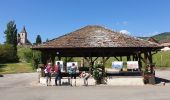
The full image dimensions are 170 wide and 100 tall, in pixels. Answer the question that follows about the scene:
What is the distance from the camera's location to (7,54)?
89250 mm

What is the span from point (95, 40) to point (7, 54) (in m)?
64.8

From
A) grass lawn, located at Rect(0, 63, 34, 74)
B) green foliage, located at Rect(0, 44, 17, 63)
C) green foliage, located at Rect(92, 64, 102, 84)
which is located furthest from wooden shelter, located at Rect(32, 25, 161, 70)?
green foliage, located at Rect(0, 44, 17, 63)

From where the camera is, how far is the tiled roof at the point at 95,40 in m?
26.6

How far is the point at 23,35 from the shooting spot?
196m

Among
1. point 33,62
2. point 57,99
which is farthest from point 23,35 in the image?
point 57,99

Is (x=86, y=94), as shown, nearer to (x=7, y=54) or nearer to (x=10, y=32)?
(x=7, y=54)

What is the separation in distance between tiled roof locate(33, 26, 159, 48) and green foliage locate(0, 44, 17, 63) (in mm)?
60331

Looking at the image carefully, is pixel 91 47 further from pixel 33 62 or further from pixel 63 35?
pixel 33 62

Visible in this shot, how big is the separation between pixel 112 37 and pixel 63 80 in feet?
16.8

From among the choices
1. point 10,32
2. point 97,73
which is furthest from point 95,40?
point 10,32

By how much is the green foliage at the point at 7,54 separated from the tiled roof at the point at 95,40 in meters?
60.3

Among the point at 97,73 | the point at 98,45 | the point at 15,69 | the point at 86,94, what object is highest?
the point at 98,45

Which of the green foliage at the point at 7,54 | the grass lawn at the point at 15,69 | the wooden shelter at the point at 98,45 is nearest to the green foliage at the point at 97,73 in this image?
the wooden shelter at the point at 98,45

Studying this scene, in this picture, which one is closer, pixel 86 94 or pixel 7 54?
pixel 86 94
